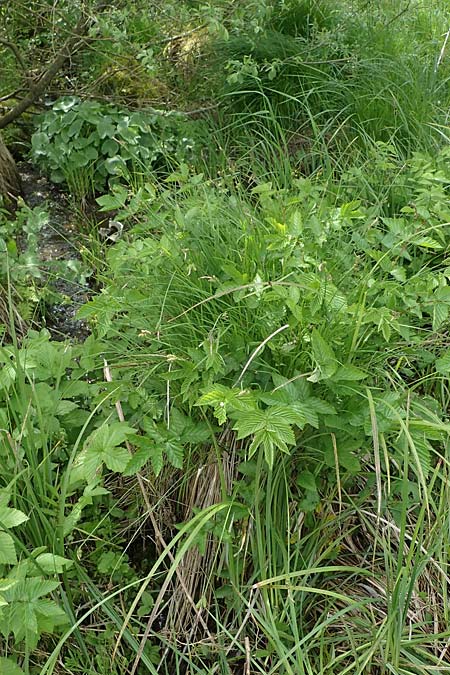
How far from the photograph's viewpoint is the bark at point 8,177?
3094 millimetres

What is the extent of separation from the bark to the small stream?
6 centimetres

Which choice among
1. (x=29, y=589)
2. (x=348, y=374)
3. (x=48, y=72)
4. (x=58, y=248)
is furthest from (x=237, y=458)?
(x=48, y=72)

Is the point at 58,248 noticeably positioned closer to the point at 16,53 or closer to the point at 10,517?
the point at 16,53

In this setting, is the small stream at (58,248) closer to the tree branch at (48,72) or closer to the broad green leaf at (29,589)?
the tree branch at (48,72)

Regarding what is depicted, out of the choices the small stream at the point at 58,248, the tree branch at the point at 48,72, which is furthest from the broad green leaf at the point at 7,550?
the tree branch at the point at 48,72

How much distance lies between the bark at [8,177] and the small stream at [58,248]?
0.06 metres

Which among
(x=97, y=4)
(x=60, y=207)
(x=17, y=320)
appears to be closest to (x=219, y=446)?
(x=17, y=320)

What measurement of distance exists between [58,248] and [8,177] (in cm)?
44

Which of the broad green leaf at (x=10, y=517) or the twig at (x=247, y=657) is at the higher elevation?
the broad green leaf at (x=10, y=517)

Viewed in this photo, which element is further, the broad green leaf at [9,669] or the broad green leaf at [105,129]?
the broad green leaf at [105,129]

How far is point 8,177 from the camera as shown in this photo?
10.3ft

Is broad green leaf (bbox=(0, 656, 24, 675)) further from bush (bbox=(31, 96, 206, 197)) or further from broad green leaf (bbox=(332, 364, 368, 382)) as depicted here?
bush (bbox=(31, 96, 206, 197))

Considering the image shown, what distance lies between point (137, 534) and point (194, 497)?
21 centimetres

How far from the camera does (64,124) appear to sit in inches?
124
